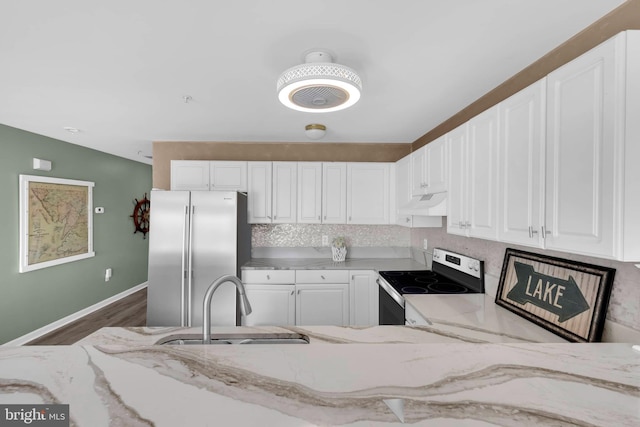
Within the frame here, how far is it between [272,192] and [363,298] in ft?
5.27

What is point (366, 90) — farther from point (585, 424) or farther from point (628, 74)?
point (585, 424)

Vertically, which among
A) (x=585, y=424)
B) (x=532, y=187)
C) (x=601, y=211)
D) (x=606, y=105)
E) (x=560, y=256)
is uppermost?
(x=606, y=105)

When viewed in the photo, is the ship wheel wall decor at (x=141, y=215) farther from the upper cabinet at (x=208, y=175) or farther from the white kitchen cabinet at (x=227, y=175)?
the white kitchen cabinet at (x=227, y=175)

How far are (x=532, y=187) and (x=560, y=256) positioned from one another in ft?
1.75

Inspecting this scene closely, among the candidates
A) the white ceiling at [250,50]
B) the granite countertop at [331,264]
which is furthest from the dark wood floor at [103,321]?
the white ceiling at [250,50]

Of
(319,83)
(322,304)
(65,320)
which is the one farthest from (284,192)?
(65,320)

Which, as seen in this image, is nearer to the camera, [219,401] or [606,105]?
[219,401]

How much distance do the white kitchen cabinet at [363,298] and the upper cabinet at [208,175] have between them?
168 centimetres

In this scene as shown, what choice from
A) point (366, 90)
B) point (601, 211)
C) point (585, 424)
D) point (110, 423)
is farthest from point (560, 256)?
point (110, 423)

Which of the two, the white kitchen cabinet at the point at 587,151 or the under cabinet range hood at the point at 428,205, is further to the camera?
the under cabinet range hood at the point at 428,205

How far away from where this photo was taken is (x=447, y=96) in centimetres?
216

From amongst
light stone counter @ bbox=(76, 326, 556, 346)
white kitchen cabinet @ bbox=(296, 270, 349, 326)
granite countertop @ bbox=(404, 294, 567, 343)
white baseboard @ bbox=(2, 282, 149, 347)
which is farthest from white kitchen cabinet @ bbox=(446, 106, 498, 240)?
white baseboard @ bbox=(2, 282, 149, 347)

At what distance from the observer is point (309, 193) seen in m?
3.35

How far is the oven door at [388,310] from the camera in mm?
2189
